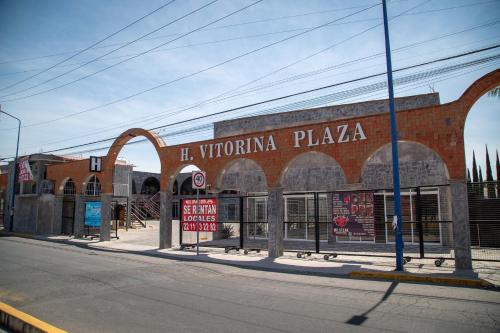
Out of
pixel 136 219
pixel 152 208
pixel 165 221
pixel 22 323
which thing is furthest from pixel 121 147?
pixel 152 208

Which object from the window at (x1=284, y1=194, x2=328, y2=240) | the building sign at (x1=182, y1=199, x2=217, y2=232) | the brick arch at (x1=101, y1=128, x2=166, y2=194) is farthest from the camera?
the window at (x1=284, y1=194, x2=328, y2=240)

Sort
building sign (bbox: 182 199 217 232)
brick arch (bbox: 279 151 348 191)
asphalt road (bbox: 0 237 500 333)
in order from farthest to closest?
brick arch (bbox: 279 151 348 191)
building sign (bbox: 182 199 217 232)
asphalt road (bbox: 0 237 500 333)

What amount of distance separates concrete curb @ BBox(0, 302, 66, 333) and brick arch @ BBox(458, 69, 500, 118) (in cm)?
1304

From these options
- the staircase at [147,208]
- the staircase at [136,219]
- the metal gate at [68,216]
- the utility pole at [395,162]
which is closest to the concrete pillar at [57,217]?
the metal gate at [68,216]

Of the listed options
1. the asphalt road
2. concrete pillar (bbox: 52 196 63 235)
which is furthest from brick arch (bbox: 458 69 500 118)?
concrete pillar (bbox: 52 196 63 235)

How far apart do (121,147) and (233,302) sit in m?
18.7

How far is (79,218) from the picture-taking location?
26.1 metres

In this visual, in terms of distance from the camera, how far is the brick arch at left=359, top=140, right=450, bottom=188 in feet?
65.5

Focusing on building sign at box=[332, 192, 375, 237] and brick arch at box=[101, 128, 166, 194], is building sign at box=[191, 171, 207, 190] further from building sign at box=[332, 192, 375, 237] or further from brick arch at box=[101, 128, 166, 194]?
building sign at box=[332, 192, 375, 237]

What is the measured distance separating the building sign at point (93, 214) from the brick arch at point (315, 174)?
43.0ft

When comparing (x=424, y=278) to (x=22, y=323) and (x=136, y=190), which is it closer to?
(x=22, y=323)

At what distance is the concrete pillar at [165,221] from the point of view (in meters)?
19.6

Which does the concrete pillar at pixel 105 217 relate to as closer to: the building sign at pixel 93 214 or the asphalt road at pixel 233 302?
the building sign at pixel 93 214

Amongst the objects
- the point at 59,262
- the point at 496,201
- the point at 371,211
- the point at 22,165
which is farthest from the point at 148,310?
the point at 22,165
